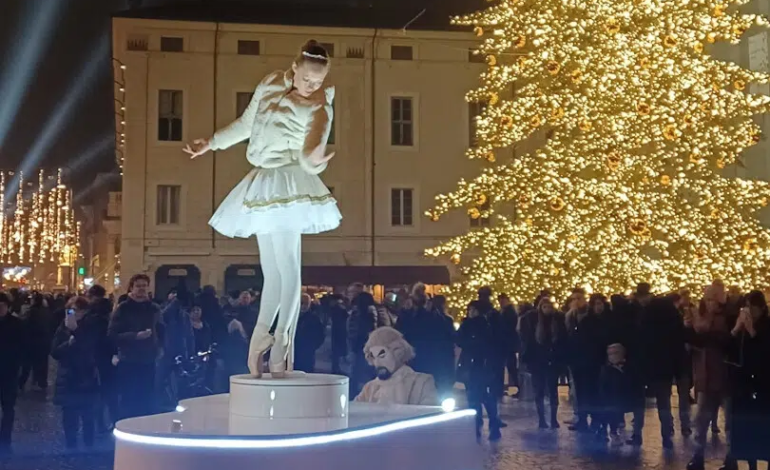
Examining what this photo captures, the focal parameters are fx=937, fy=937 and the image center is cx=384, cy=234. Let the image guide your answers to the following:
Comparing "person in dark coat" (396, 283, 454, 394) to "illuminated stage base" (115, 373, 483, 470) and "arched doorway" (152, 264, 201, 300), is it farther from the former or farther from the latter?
"arched doorway" (152, 264, 201, 300)

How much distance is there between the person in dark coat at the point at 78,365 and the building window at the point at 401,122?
2454 centimetres

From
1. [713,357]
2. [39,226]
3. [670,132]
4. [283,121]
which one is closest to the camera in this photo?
[283,121]

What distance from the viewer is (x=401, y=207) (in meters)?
34.3

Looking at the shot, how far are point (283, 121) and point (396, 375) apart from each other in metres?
2.14

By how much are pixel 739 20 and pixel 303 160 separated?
14.7 metres

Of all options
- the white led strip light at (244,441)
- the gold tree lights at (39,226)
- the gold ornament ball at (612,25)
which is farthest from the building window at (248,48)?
the white led strip light at (244,441)

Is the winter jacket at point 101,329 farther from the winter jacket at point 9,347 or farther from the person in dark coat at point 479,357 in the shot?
the person in dark coat at point 479,357

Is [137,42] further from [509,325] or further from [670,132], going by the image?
[509,325]

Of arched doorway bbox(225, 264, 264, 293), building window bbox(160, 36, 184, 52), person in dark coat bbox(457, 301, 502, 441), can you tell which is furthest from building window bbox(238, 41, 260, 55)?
person in dark coat bbox(457, 301, 502, 441)

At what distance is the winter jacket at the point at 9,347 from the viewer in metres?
11.3

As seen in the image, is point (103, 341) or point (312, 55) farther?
point (103, 341)

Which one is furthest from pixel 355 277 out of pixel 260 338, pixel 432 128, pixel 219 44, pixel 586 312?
pixel 260 338

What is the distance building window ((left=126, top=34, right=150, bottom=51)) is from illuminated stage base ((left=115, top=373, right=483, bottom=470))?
2805 cm

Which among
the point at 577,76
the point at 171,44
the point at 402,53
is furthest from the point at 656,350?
the point at 171,44
